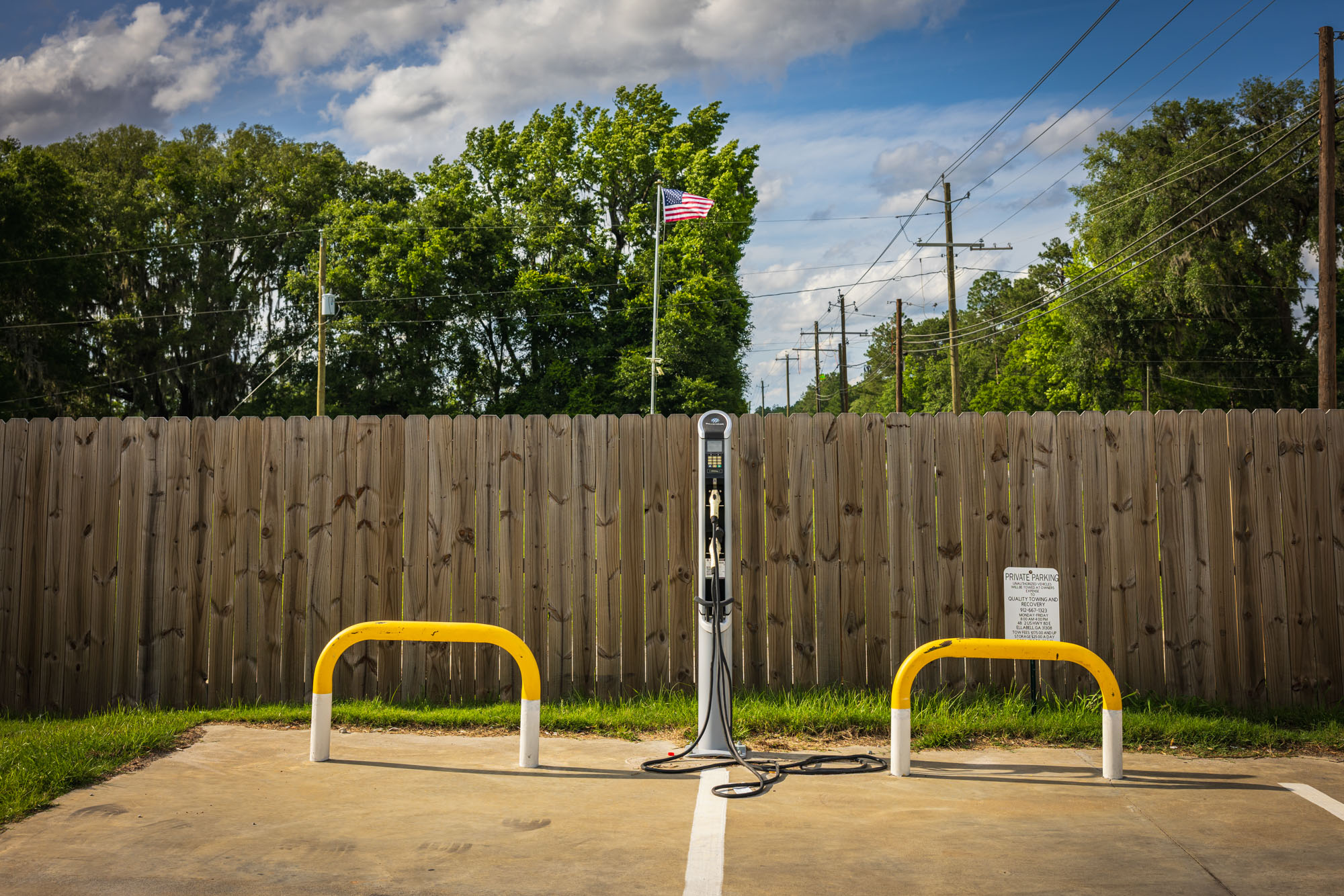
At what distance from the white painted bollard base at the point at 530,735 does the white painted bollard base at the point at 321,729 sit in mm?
1175

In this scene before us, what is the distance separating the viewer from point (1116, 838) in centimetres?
429

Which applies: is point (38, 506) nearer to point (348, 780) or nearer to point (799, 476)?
point (348, 780)

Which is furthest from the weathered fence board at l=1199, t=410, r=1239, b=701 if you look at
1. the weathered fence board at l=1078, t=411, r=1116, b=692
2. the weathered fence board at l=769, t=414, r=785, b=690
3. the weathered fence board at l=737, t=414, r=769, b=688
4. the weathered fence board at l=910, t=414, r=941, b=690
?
the weathered fence board at l=769, t=414, r=785, b=690

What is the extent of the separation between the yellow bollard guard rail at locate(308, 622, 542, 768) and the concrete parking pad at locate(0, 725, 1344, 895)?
0.46ft

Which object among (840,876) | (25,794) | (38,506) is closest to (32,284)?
(38,506)

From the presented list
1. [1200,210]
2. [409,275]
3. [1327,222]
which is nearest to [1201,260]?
[1200,210]

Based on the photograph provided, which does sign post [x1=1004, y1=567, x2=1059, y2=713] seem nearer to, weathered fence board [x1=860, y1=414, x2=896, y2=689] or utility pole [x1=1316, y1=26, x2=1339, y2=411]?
weathered fence board [x1=860, y1=414, x2=896, y2=689]

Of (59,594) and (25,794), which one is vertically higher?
(59,594)

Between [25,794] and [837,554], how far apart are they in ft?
16.3

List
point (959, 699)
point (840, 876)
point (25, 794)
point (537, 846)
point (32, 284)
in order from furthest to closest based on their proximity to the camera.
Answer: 1. point (32, 284)
2. point (959, 699)
3. point (25, 794)
4. point (537, 846)
5. point (840, 876)

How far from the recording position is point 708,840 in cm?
425

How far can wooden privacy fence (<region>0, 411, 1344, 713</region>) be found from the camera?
6578 millimetres

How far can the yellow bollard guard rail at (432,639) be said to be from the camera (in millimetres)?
5473

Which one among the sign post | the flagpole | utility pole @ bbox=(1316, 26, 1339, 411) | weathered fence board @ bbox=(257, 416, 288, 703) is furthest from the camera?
the flagpole
